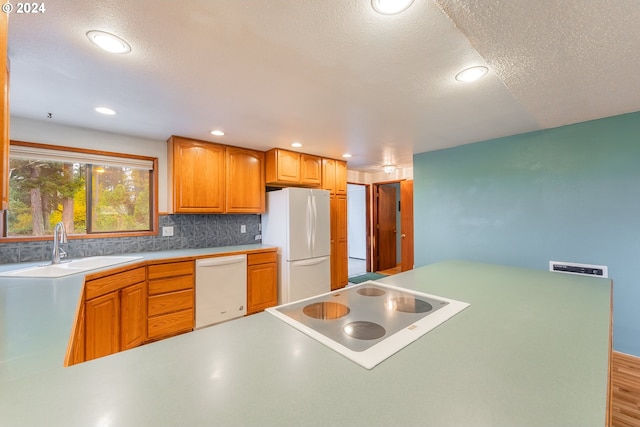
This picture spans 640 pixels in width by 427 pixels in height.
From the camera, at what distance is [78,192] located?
2479 millimetres

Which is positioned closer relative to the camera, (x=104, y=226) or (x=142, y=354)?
(x=142, y=354)

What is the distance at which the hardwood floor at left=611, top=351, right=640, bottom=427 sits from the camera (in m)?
1.55

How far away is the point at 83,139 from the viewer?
2471 mm

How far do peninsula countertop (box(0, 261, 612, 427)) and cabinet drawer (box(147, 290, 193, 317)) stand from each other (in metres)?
1.63

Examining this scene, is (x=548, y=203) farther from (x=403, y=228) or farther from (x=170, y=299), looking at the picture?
(x=170, y=299)

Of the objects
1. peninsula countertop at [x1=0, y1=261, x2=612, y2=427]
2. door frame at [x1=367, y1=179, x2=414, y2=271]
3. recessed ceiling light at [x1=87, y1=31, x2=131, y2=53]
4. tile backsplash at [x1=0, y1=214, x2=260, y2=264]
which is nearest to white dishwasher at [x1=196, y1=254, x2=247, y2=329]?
tile backsplash at [x1=0, y1=214, x2=260, y2=264]

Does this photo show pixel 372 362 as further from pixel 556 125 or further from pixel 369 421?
pixel 556 125

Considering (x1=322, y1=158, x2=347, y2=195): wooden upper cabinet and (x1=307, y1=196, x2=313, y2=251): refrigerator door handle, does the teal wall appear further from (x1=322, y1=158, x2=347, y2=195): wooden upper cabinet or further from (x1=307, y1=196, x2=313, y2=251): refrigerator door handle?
(x1=307, y1=196, x2=313, y2=251): refrigerator door handle

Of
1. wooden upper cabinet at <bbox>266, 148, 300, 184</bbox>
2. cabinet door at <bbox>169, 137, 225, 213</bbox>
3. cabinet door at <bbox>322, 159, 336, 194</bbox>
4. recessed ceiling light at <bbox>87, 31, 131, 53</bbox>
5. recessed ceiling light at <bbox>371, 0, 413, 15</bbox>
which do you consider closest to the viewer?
recessed ceiling light at <bbox>371, 0, 413, 15</bbox>

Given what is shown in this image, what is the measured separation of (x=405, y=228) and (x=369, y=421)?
4.70 meters

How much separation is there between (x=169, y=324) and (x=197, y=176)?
1548 mm

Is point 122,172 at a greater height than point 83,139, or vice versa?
point 83,139

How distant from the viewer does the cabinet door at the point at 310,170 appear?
3472 mm

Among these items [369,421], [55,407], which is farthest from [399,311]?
[55,407]
